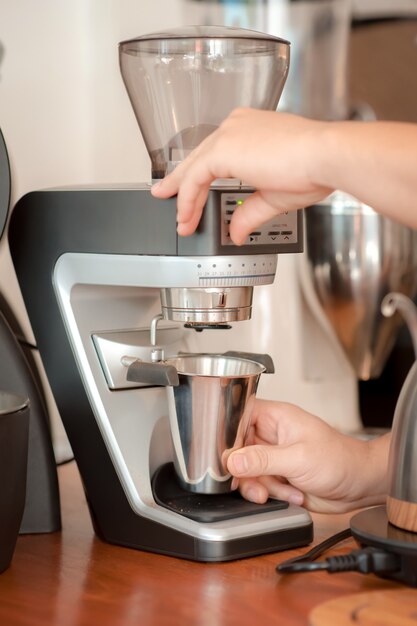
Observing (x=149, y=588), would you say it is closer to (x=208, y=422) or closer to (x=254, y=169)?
(x=208, y=422)

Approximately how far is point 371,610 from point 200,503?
0.75ft

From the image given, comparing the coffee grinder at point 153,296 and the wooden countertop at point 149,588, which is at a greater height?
the coffee grinder at point 153,296

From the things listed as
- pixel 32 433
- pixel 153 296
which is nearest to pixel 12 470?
pixel 32 433

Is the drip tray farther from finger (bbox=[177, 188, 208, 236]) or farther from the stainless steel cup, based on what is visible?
finger (bbox=[177, 188, 208, 236])

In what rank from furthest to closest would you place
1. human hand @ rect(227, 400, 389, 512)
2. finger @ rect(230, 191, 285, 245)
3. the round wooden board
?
human hand @ rect(227, 400, 389, 512), finger @ rect(230, 191, 285, 245), the round wooden board

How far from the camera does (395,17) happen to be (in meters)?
2.48

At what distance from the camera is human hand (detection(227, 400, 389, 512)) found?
3.27 feet

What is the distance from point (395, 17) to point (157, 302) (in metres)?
1.65

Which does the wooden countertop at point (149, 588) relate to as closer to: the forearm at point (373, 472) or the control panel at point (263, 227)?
the forearm at point (373, 472)

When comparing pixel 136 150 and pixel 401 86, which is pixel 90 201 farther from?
pixel 401 86

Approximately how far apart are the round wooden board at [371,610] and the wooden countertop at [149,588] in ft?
0.07

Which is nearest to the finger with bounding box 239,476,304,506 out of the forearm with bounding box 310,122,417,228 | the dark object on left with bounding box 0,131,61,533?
the dark object on left with bounding box 0,131,61,533

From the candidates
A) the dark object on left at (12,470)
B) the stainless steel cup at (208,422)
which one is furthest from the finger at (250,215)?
the dark object on left at (12,470)

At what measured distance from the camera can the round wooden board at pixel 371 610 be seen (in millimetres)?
768
